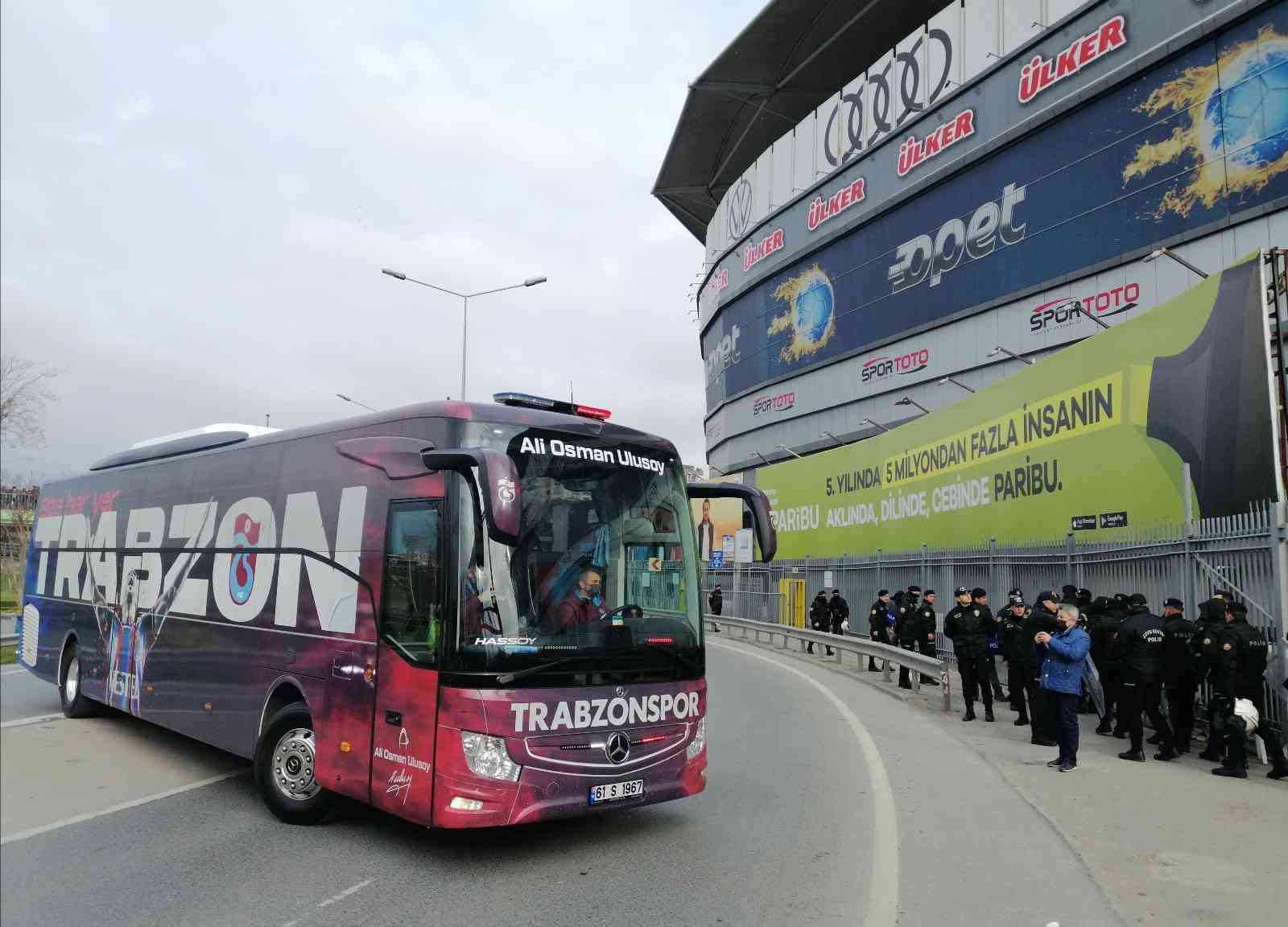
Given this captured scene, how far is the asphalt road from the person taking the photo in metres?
5.23

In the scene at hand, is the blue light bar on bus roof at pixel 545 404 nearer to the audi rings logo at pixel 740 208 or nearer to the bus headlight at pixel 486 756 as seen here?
the bus headlight at pixel 486 756

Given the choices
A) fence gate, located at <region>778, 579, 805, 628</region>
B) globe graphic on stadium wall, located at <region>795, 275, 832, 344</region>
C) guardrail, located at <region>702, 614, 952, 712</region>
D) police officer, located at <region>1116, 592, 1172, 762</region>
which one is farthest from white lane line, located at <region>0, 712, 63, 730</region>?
globe graphic on stadium wall, located at <region>795, 275, 832, 344</region>

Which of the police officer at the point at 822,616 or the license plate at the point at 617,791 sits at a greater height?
the police officer at the point at 822,616

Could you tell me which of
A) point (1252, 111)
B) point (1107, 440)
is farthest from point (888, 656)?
point (1252, 111)

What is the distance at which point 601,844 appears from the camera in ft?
21.5

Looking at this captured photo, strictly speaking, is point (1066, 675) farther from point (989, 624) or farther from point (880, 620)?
point (880, 620)

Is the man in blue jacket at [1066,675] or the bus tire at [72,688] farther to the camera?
the bus tire at [72,688]

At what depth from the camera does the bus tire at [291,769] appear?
23.0ft

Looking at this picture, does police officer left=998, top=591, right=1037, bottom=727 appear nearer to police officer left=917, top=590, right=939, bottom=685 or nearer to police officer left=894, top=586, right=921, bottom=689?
police officer left=917, top=590, right=939, bottom=685

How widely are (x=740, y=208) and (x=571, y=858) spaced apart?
46.8 metres

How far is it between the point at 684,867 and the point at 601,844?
0.76 metres

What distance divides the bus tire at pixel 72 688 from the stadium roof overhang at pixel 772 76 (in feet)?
130

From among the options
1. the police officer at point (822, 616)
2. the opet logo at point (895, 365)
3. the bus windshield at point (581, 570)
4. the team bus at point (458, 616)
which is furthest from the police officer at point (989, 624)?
the opet logo at point (895, 365)

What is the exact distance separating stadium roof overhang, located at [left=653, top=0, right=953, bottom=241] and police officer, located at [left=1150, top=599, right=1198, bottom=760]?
3695 cm
